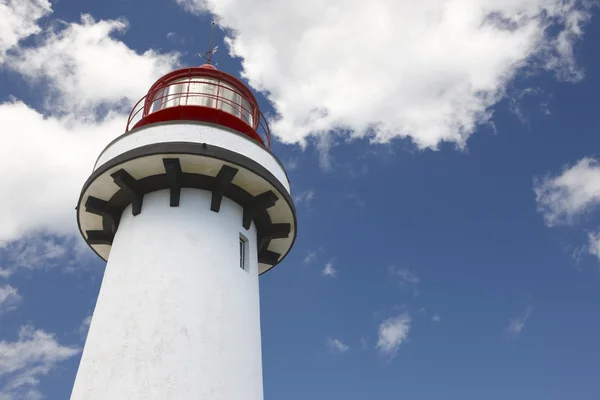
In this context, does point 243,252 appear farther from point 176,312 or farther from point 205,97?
point 205,97

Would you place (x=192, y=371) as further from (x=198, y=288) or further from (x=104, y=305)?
(x=104, y=305)

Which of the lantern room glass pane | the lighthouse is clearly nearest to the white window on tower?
the lighthouse

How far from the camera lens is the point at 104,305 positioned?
11125 millimetres

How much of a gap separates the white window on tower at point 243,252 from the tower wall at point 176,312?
0.09 m

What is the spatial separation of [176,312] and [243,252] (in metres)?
2.84

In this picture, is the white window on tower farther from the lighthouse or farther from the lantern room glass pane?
the lantern room glass pane

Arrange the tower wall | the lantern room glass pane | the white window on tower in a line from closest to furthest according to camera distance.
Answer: the tower wall, the white window on tower, the lantern room glass pane

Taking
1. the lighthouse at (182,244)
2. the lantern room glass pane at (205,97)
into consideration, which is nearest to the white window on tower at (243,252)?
the lighthouse at (182,244)

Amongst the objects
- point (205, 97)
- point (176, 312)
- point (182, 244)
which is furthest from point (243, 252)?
point (205, 97)

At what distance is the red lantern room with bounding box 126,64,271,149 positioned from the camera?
1400 cm

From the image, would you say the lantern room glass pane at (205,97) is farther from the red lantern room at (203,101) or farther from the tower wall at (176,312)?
the tower wall at (176,312)

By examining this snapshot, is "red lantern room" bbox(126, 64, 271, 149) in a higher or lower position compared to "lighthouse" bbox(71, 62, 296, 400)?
higher

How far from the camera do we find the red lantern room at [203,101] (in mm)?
14000

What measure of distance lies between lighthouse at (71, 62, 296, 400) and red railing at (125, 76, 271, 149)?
0.04m
